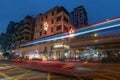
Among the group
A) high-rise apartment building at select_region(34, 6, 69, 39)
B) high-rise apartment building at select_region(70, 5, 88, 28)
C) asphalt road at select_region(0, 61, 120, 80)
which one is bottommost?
asphalt road at select_region(0, 61, 120, 80)

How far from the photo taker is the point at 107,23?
28188 millimetres

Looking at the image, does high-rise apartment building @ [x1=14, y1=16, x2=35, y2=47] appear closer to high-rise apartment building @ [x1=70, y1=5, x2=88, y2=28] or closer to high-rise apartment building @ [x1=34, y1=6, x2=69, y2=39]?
high-rise apartment building @ [x1=34, y1=6, x2=69, y2=39]

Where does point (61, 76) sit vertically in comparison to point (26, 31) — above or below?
below

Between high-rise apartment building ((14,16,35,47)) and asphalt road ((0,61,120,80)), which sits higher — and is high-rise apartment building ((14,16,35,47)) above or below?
above

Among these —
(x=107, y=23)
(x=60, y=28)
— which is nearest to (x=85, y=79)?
(x=107, y=23)

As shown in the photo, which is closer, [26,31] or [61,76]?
[61,76]

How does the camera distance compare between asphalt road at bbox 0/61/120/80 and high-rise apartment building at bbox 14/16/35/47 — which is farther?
high-rise apartment building at bbox 14/16/35/47

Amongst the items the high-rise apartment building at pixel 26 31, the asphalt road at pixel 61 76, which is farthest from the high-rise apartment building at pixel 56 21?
the asphalt road at pixel 61 76

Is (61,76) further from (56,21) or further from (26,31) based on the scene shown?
(26,31)

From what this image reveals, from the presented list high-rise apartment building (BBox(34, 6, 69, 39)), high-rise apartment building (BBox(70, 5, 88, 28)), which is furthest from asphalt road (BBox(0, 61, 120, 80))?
high-rise apartment building (BBox(70, 5, 88, 28))

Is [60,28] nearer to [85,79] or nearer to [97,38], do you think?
[97,38]

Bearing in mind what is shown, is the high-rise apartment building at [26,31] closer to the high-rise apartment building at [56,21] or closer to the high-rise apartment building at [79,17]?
the high-rise apartment building at [56,21]

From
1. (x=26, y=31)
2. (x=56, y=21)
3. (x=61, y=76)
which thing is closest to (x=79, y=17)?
(x=26, y=31)

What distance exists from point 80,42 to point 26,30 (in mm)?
42024
